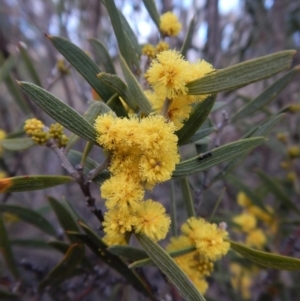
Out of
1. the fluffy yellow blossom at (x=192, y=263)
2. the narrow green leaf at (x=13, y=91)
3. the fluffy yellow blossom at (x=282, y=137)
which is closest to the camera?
the fluffy yellow blossom at (x=192, y=263)

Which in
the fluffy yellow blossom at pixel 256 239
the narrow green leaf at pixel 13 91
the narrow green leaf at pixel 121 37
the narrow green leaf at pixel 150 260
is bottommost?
the narrow green leaf at pixel 150 260

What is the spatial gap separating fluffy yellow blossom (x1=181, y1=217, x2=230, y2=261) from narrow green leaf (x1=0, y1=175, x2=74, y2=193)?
258mm

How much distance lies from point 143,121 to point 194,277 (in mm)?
386

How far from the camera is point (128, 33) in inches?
37.2

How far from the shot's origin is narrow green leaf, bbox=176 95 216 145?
2.37 feet

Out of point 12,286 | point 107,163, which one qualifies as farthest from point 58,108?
point 12,286

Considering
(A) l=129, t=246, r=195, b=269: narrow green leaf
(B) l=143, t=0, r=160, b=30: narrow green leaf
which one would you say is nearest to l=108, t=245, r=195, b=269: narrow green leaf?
(A) l=129, t=246, r=195, b=269: narrow green leaf

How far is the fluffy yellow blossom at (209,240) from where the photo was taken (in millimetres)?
759

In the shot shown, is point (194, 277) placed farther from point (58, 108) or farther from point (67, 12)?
point (67, 12)

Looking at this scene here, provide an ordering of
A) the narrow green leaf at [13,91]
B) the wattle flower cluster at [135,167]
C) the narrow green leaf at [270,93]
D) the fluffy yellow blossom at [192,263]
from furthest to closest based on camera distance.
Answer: the narrow green leaf at [13,91] < the narrow green leaf at [270,93] < the fluffy yellow blossom at [192,263] < the wattle flower cluster at [135,167]

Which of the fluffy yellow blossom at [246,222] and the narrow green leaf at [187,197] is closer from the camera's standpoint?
the narrow green leaf at [187,197]

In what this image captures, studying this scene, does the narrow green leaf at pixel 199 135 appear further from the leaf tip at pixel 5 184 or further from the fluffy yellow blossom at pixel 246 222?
the fluffy yellow blossom at pixel 246 222

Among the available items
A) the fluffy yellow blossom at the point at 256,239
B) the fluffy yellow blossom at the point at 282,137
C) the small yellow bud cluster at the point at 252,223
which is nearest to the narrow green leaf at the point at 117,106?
the small yellow bud cluster at the point at 252,223

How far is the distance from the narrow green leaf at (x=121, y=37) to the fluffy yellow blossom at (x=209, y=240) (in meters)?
0.36
